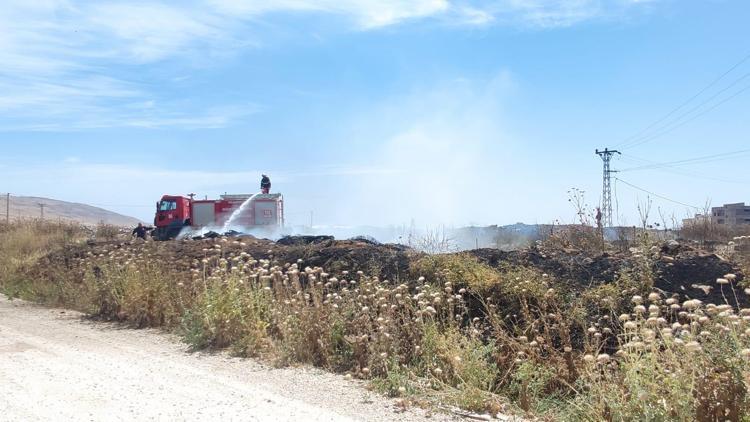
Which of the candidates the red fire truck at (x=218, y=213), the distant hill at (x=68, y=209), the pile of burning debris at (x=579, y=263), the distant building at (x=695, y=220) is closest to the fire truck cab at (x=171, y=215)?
the red fire truck at (x=218, y=213)

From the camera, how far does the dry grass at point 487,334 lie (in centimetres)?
437

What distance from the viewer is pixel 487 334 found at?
7.39 m

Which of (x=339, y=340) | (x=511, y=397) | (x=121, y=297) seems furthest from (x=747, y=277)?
(x=121, y=297)

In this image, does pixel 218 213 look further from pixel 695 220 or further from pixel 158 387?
pixel 158 387

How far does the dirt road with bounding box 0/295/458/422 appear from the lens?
542 cm

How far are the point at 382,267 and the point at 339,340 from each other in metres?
2.17

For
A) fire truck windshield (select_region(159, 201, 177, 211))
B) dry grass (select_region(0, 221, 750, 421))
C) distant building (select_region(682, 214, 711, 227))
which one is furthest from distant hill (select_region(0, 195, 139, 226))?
dry grass (select_region(0, 221, 750, 421))

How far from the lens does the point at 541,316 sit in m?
6.75

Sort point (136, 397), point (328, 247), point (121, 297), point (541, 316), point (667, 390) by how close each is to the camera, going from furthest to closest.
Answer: point (328, 247) < point (121, 297) < point (541, 316) < point (136, 397) < point (667, 390)

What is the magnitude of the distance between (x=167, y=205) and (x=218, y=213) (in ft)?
10.0

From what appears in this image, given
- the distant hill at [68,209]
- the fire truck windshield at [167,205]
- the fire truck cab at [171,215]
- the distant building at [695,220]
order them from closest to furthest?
the distant building at [695,220], the fire truck cab at [171,215], the fire truck windshield at [167,205], the distant hill at [68,209]

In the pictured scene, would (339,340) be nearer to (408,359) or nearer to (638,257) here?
(408,359)

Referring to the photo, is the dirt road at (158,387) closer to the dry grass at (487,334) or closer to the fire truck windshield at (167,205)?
the dry grass at (487,334)

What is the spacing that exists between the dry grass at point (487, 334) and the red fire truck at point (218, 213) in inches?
869
